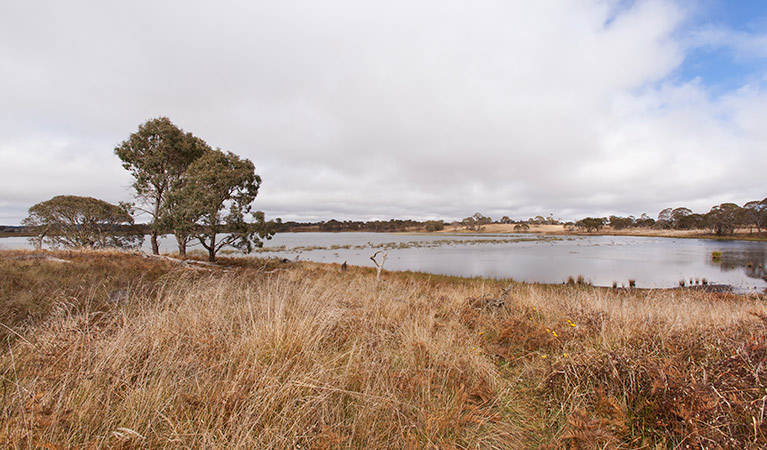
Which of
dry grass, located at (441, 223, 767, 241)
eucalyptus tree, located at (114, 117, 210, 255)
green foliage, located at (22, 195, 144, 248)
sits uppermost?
eucalyptus tree, located at (114, 117, 210, 255)

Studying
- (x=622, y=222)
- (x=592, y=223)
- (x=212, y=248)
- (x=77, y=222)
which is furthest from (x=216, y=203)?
(x=622, y=222)

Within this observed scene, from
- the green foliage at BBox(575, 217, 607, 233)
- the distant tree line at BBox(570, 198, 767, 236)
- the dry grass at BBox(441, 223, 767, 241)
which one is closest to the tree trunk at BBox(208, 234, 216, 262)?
the dry grass at BBox(441, 223, 767, 241)

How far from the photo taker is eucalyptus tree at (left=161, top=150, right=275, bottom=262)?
16656 mm

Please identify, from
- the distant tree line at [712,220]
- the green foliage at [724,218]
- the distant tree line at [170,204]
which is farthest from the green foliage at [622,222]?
the distant tree line at [170,204]

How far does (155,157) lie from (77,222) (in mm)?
10772

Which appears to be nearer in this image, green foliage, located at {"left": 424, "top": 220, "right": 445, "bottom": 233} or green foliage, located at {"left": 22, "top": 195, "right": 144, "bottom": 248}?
green foliage, located at {"left": 22, "top": 195, "right": 144, "bottom": 248}

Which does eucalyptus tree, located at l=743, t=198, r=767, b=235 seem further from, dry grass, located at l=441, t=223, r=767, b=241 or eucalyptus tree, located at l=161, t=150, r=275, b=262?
eucalyptus tree, located at l=161, t=150, r=275, b=262

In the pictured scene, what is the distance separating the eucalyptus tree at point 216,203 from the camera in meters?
16.7

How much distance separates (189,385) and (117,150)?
26489mm

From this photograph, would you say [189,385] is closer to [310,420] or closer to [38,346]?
[310,420]

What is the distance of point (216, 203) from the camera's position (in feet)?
56.0

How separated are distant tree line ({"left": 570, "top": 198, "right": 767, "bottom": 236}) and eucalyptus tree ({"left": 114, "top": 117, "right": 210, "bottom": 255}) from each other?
13213 cm

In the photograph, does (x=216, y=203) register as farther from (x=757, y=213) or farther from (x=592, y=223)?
(x=592, y=223)

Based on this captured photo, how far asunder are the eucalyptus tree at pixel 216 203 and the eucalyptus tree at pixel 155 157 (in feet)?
13.2
